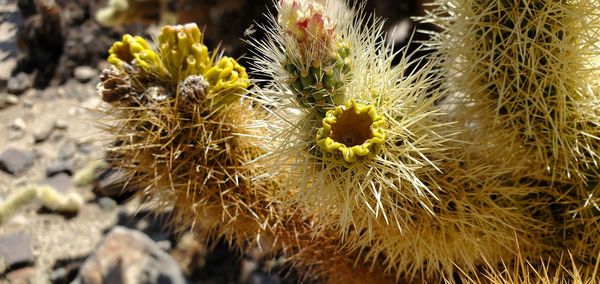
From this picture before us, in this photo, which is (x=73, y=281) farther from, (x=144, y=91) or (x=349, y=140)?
(x=349, y=140)

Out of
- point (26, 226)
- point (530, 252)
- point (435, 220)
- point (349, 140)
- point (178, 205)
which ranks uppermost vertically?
point (349, 140)

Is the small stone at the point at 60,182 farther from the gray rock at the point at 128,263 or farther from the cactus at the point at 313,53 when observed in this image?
the cactus at the point at 313,53

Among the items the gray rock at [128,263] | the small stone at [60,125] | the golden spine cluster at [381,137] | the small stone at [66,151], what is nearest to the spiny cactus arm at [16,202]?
the small stone at [66,151]

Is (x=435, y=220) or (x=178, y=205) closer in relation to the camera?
(x=435, y=220)

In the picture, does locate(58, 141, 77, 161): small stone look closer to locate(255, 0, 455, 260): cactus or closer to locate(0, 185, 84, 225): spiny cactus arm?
locate(0, 185, 84, 225): spiny cactus arm

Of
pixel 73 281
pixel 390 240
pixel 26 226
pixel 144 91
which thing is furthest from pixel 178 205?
pixel 26 226

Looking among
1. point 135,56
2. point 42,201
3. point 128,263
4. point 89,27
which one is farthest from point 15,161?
point 135,56

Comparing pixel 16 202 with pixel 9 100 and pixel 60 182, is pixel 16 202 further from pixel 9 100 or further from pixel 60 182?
pixel 9 100
